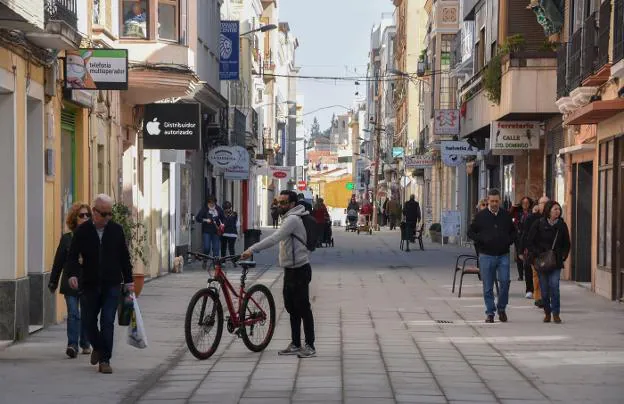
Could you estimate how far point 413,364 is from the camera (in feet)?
43.7

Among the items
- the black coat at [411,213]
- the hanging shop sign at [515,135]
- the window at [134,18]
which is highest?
the window at [134,18]

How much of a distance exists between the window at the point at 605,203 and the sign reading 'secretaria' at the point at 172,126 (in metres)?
7.60

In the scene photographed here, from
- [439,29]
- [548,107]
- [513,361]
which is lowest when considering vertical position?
[513,361]

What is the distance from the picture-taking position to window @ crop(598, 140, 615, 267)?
23.3 m

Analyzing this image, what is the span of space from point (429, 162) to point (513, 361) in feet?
140

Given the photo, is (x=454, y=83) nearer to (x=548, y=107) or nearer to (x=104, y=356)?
(x=548, y=107)

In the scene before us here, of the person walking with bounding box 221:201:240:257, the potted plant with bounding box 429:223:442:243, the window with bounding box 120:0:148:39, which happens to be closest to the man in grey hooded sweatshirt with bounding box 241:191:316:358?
the window with bounding box 120:0:148:39

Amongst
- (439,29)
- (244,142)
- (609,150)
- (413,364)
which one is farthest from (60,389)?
(439,29)

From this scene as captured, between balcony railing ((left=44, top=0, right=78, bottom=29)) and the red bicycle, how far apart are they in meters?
3.84

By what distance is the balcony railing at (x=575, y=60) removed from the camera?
24.2 meters

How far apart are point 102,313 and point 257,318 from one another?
2.23m

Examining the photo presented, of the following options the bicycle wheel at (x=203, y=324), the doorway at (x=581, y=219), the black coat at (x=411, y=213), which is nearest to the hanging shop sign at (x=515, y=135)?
the doorway at (x=581, y=219)

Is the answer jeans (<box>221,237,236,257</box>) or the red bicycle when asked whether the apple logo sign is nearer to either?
jeans (<box>221,237,236,257</box>)

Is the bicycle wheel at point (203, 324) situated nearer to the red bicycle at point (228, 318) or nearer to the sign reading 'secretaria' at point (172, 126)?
the red bicycle at point (228, 318)
